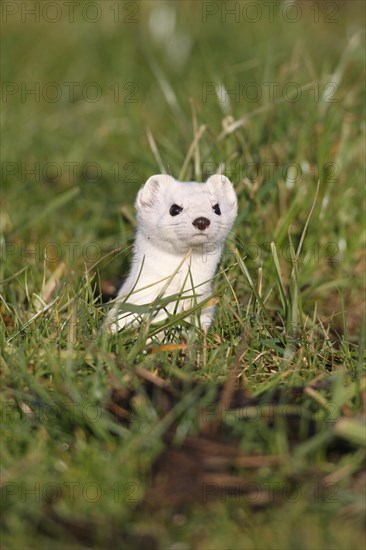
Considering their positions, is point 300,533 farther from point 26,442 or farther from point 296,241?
point 296,241

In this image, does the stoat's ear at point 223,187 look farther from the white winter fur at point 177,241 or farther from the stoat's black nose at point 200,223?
the stoat's black nose at point 200,223

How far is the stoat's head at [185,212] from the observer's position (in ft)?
13.9

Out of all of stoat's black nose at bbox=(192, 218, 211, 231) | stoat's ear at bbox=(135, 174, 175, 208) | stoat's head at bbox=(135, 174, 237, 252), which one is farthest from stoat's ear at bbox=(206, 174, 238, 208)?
stoat's black nose at bbox=(192, 218, 211, 231)

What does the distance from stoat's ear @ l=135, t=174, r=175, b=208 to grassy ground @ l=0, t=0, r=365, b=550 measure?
1.18ft

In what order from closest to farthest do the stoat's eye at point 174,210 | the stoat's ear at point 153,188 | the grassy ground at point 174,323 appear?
the grassy ground at point 174,323
the stoat's eye at point 174,210
the stoat's ear at point 153,188

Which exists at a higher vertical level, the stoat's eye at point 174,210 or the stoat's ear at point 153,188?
the stoat's ear at point 153,188

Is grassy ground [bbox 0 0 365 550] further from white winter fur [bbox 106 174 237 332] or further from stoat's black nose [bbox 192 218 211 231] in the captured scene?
stoat's black nose [bbox 192 218 211 231]

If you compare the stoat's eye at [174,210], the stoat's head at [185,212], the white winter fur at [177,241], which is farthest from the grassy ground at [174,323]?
the stoat's eye at [174,210]

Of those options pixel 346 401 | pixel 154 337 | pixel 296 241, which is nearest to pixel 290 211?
pixel 296 241

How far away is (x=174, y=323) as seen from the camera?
4031 millimetres

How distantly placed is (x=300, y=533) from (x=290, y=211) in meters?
2.55

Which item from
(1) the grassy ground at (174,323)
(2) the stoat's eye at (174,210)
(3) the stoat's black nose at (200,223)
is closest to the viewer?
(1) the grassy ground at (174,323)

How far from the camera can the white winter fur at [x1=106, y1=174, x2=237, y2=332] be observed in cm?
427

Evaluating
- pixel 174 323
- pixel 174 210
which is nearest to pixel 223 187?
pixel 174 210
